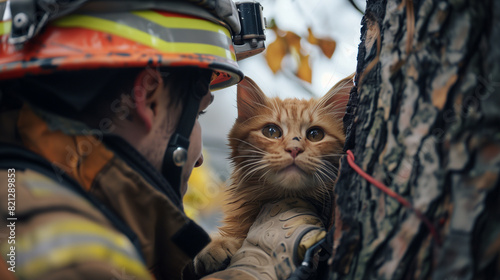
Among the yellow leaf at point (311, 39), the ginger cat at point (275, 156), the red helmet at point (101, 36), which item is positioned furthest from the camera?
the yellow leaf at point (311, 39)

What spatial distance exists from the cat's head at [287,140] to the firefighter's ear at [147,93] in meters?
0.63

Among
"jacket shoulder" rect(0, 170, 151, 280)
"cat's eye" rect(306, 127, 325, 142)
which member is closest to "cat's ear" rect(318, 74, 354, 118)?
"cat's eye" rect(306, 127, 325, 142)

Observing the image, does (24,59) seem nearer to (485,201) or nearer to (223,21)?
(223,21)

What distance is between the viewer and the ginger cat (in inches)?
73.0

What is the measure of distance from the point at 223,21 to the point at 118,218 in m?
0.83

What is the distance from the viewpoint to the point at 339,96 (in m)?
2.09

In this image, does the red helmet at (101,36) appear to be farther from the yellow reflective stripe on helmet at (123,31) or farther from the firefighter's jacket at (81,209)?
the firefighter's jacket at (81,209)

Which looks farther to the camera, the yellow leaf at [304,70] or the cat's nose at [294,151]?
the yellow leaf at [304,70]

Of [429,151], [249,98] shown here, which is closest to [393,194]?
[429,151]

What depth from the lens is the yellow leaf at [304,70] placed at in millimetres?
2788

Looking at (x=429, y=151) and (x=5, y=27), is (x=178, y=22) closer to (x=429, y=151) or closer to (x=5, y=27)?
(x=5, y=27)

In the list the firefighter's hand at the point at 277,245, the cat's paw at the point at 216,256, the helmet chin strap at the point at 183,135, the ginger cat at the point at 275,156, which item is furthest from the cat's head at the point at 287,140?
the helmet chin strap at the point at 183,135

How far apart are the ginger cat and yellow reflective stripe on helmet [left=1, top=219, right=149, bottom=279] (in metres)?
0.74

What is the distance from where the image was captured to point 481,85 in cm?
99
